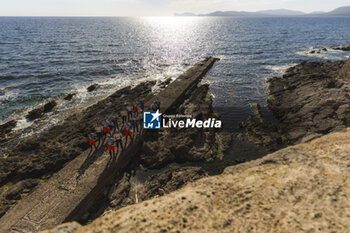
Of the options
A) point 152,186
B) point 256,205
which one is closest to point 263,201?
point 256,205

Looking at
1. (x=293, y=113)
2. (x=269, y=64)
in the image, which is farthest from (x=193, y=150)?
(x=269, y=64)

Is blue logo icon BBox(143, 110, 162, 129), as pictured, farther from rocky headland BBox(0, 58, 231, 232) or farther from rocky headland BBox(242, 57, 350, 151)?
rocky headland BBox(242, 57, 350, 151)

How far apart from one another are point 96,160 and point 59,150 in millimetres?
4696

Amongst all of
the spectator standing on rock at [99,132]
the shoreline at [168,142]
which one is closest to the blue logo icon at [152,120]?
the shoreline at [168,142]

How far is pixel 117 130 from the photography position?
18.1 m

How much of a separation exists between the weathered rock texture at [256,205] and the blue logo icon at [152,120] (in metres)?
12.1

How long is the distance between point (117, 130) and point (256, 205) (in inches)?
553

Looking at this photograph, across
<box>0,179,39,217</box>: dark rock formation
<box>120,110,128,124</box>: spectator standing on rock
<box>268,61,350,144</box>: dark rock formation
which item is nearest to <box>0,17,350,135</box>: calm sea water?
<box>268,61,350,144</box>: dark rock formation

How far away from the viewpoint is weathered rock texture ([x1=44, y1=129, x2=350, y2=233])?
596cm

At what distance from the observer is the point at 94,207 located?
41.9 ft

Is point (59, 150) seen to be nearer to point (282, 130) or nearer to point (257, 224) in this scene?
point (257, 224)

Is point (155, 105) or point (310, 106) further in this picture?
point (310, 106)

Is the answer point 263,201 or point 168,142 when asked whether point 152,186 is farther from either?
point 263,201

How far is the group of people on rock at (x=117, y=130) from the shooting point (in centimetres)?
1555
